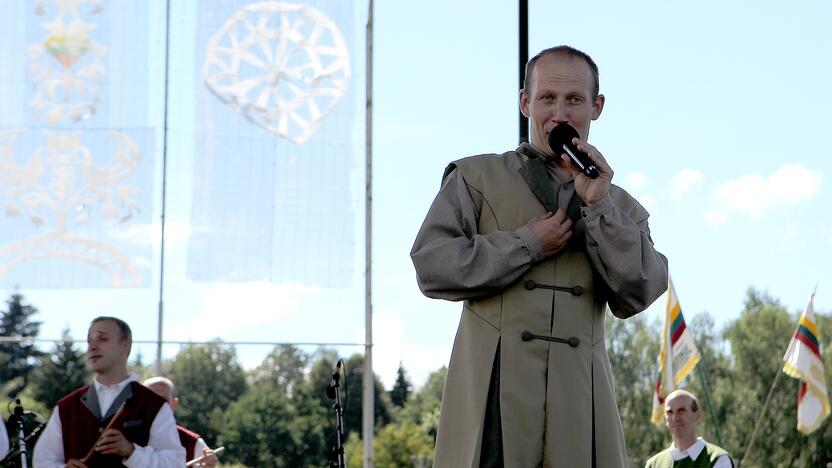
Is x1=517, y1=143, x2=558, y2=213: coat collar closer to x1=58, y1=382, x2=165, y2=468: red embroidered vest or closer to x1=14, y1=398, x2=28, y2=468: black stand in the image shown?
x1=58, y1=382, x2=165, y2=468: red embroidered vest

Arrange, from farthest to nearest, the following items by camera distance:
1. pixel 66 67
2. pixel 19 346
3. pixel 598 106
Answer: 1. pixel 19 346
2. pixel 66 67
3. pixel 598 106

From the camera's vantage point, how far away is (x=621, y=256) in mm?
2799

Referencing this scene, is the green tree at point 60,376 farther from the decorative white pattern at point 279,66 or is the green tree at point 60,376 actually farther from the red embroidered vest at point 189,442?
the red embroidered vest at point 189,442

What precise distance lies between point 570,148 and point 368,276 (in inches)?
284

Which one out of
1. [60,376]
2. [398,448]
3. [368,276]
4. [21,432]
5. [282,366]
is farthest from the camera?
[282,366]

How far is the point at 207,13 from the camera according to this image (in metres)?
10.4

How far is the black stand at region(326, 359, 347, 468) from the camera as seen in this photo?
6.61 m

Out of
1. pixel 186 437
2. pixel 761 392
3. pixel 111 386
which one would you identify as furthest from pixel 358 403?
pixel 111 386

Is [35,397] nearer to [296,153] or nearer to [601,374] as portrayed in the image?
[296,153]

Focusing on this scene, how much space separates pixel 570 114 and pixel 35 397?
2278 inches

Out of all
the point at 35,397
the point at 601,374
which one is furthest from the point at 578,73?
the point at 35,397

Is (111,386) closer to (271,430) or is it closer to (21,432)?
(21,432)

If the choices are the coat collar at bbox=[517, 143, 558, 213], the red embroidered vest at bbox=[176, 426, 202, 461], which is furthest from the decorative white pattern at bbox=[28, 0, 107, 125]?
the coat collar at bbox=[517, 143, 558, 213]

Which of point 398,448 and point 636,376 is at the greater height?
point 636,376
